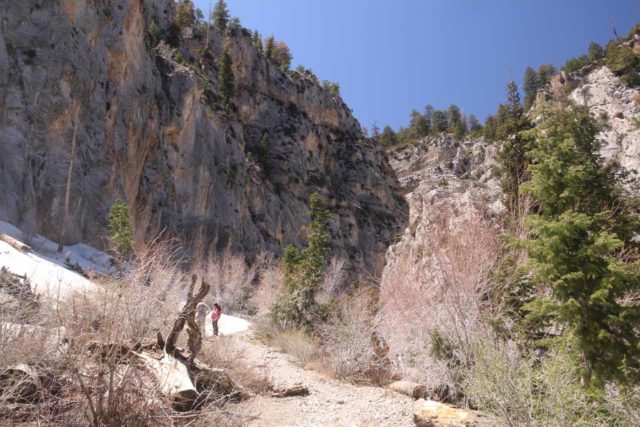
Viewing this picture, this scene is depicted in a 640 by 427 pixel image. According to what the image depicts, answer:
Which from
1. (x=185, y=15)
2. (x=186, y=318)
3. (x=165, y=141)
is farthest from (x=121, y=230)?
(x=185, y=15)

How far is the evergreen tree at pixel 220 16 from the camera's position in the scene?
68.5 metres

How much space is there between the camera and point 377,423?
328 inches

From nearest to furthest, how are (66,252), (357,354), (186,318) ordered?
(186,318) → (357,354) → (66,252)

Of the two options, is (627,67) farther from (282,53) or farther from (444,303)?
(282,53)

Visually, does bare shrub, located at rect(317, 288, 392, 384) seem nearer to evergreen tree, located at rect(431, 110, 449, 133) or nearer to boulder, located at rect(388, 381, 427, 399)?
boulder, located at rect(388, 381, 427, 399)

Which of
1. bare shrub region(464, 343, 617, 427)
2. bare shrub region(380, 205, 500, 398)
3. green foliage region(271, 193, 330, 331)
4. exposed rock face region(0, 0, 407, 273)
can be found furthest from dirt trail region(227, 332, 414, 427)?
green foliage region(271, 193, 330, 331)

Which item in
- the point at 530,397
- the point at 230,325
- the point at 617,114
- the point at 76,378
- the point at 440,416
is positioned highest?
the point at 617,114

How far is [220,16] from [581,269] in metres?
73.2

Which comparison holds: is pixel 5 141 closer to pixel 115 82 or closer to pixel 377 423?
pixel 115 82

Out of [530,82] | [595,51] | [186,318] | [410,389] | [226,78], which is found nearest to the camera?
[186,318]

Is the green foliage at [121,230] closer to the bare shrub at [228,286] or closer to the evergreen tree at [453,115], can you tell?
the bare shrub at [228,286]

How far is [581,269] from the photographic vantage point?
22.9 feet

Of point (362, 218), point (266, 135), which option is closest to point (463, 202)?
point (266, 135)

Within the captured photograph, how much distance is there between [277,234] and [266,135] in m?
15.2
